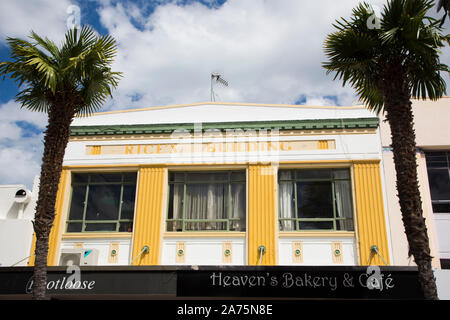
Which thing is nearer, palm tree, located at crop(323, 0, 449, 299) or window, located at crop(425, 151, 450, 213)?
palm tree, located at crop(323, 0, 449, 299)

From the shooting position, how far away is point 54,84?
10.5 metres

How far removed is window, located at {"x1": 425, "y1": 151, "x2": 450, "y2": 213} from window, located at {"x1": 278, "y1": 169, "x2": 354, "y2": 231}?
293cm

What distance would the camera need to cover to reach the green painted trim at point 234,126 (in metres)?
15.1

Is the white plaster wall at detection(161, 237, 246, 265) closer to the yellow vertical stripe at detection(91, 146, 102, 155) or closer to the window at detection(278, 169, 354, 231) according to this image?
the window at detection(278, 169, 354, 231)

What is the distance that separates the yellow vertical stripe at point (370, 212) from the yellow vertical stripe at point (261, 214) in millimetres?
2678

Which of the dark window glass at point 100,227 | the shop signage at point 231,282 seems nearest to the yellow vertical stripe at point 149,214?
the dark window glass at point 100,227

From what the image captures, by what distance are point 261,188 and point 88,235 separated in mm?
5971

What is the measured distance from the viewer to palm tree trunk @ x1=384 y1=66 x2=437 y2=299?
28.5ft

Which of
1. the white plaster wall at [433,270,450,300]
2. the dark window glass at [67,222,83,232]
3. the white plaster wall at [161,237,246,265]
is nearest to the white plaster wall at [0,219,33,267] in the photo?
the dark window glass at [67,222,83,232]

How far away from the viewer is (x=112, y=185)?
15758 mm

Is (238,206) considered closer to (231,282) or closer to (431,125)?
(231,282)

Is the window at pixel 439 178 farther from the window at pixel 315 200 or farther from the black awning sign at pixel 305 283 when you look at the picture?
the black awning sign at pixel 305 283
